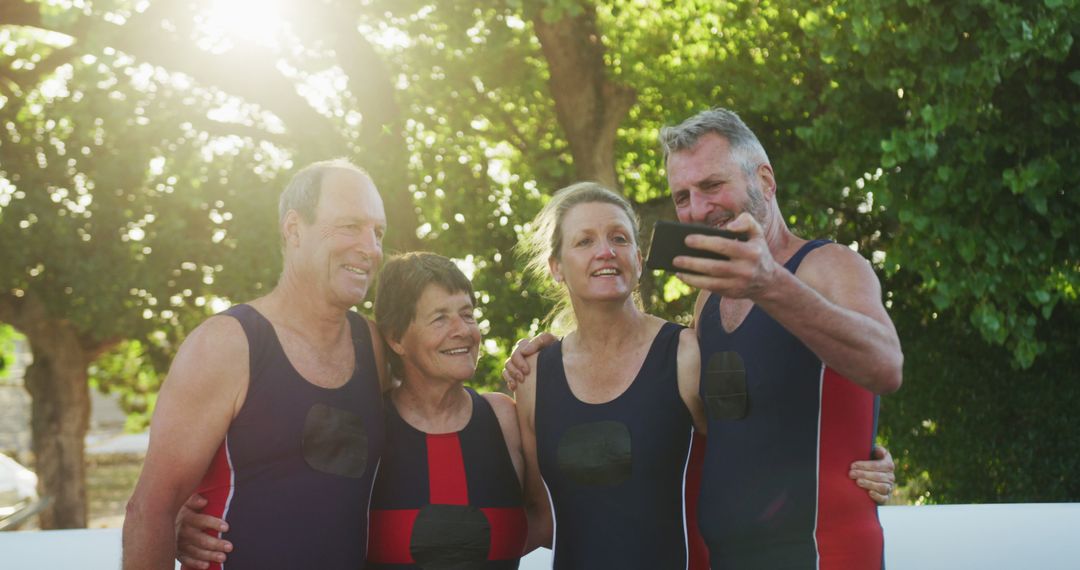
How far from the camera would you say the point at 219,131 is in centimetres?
1159

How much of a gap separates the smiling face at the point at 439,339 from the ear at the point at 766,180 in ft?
3.70

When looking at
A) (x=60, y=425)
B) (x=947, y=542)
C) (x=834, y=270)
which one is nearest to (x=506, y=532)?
(x=834, y=270)

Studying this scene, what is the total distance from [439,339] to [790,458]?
1.26 metres

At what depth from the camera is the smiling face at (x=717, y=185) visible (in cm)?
338

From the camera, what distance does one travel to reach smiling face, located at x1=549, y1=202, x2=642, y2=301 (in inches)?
151

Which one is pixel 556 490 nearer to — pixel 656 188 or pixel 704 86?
pixel 704 86

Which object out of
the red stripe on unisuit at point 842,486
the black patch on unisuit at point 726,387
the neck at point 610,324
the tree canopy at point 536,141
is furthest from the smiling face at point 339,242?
the tree canopy at point 536,141

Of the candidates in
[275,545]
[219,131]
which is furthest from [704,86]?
[275,545]

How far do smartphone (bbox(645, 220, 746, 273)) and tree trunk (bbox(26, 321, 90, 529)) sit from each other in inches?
556

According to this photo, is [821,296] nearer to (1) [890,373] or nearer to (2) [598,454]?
(1) [890,373]

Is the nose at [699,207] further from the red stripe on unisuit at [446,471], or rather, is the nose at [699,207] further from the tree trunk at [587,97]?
the tree trunk at [587,97]

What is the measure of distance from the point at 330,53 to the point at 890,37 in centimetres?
611

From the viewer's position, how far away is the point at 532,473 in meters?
3.96

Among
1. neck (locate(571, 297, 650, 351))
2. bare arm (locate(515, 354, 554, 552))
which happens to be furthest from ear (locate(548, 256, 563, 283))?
bare arm (locate(515, 354, 554, 552))
